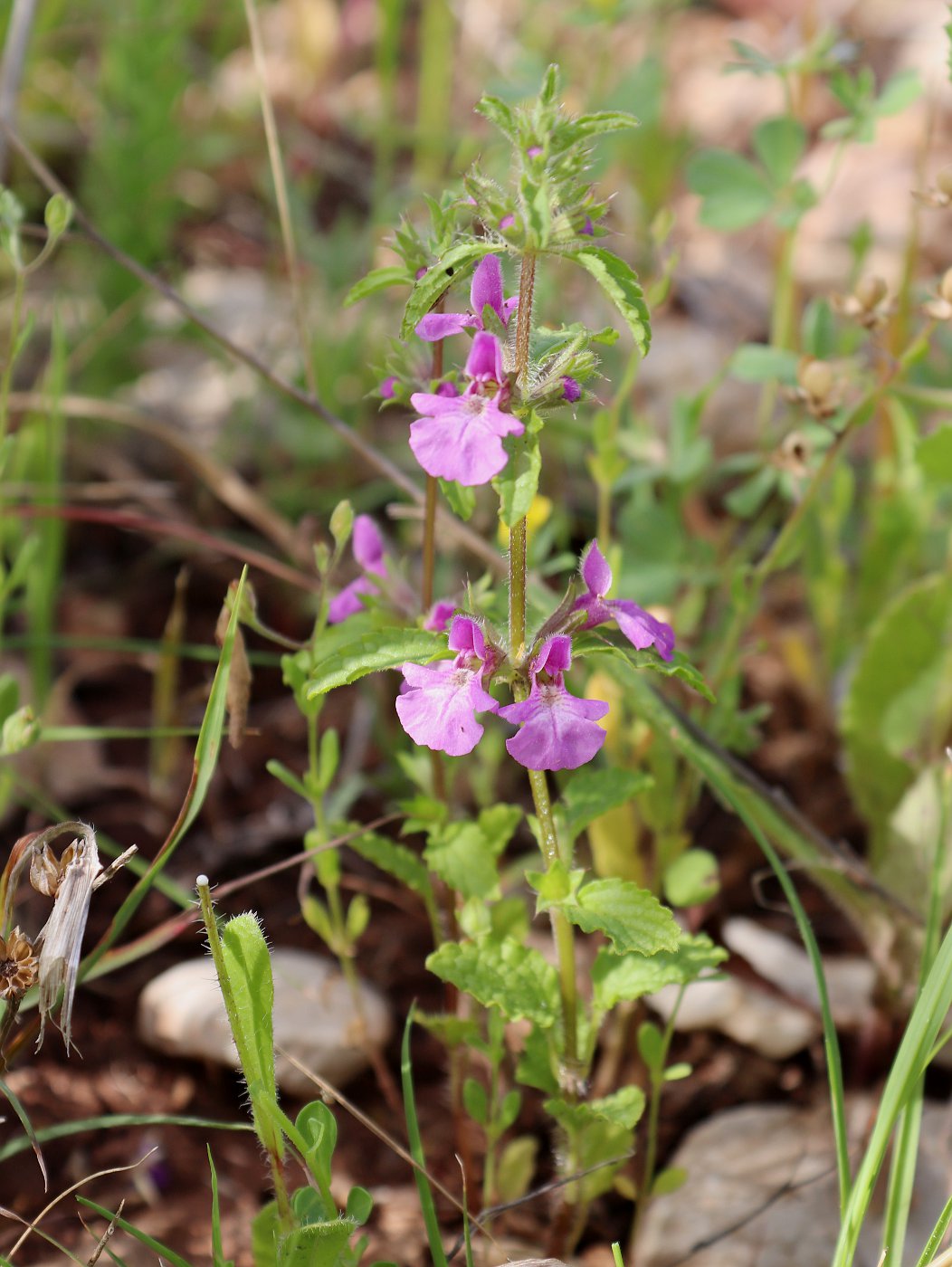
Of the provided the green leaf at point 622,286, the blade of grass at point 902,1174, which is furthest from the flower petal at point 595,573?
the blade of grass at point 902,1174

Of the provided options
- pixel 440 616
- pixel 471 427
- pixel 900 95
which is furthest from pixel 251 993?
pixel 900 95

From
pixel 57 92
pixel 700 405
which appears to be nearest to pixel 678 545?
pixel 700 405

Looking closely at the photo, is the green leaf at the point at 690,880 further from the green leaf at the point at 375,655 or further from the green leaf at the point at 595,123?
the green leaf at the point at 595,123

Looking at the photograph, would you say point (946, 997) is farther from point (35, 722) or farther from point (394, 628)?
point (35, 722)

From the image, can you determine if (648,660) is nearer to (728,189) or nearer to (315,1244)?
(315,1244)

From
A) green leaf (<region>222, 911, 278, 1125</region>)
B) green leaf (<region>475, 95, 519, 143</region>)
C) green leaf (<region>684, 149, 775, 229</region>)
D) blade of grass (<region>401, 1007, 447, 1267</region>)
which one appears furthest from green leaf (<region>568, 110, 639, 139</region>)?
green leaf (<region>684, 149, 775, 229</region>)
